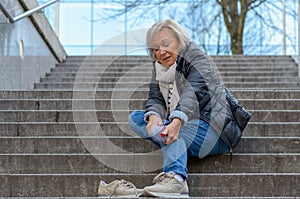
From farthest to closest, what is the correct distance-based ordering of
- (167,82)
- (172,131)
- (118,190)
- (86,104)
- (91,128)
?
(86,104), (91,128), (167,82), (172,131), (118,190)

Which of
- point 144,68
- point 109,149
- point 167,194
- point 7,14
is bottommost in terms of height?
point 167,194

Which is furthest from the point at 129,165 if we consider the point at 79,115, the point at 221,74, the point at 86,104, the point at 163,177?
the point at 221,74

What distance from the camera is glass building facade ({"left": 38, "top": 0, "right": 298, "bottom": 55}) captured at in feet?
58.4

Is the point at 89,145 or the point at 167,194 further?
the point at 89,145

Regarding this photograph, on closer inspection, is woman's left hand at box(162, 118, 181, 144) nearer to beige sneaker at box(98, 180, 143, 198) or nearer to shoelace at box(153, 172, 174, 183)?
shoelace at box(153, 172, 174, 183)

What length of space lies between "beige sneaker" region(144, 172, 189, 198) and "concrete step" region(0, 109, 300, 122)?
1.99 metres

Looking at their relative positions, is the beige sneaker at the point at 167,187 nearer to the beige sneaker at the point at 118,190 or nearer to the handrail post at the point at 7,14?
the beige sneaker at the point at 118,190

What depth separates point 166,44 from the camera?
4391mm

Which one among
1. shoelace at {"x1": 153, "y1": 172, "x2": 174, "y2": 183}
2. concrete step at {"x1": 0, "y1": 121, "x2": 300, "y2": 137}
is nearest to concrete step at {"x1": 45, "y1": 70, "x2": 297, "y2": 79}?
concrete step at {"x1": 0, "y1": 121, "x2": 300, "y2": 137}

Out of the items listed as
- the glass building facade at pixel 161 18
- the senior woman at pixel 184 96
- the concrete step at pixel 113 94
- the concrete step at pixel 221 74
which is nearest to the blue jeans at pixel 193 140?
the senior woman at pixel 184 96

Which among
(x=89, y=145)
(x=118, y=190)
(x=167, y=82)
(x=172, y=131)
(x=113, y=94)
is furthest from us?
(x=113, y=94)

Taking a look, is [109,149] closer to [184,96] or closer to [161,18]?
[184,96]

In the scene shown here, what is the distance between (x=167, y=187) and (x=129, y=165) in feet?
2.77

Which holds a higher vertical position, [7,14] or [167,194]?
[7,14]
